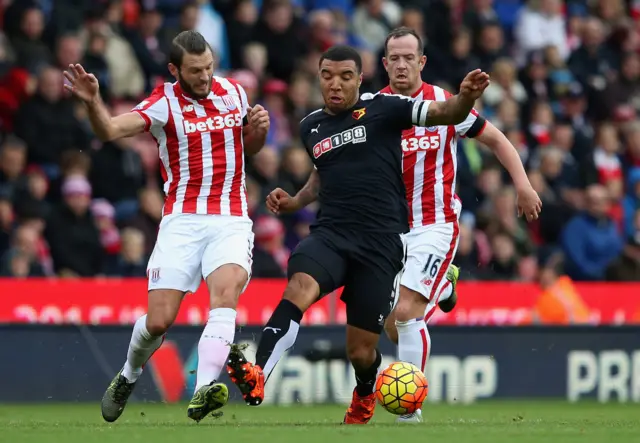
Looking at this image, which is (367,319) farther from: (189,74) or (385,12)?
(385,12)

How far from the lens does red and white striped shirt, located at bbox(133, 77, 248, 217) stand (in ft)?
29.9

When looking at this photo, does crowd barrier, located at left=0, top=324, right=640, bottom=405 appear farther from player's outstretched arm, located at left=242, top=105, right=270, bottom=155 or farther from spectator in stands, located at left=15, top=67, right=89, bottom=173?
player's outstretched arm, located at left=242, top=105, right=270, bottom=155

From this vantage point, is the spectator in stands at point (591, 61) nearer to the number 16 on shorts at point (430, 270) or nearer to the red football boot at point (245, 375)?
the number 16 on shorts at point (430, 270)

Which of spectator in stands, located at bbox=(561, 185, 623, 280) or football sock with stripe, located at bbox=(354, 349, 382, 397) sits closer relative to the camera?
football sock with stripe, located at bbox=(354, 349, 382, 397)

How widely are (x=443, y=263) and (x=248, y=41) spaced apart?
7.84 metres

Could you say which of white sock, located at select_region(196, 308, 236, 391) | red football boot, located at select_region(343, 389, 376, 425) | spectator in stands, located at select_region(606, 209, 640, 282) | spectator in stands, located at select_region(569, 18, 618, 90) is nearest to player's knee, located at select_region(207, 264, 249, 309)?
white sock, located at select_region(196, 308, 236, 391)

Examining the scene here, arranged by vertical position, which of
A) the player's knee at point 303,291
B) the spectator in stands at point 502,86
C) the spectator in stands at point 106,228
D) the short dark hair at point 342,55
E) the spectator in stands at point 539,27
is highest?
the spectator in stands at point 539,27

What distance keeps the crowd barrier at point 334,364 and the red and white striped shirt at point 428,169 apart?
3362 mm

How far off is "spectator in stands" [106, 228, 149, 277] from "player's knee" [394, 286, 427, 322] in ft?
16.5

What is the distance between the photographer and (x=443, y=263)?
10.1m

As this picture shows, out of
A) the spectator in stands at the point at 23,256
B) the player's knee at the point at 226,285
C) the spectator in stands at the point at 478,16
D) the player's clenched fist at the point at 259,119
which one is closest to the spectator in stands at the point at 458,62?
the spectator in stands at the point at 478,16

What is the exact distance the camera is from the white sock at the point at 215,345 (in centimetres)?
848

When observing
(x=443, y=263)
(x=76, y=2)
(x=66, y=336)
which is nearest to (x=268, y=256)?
(x=66, y=336)

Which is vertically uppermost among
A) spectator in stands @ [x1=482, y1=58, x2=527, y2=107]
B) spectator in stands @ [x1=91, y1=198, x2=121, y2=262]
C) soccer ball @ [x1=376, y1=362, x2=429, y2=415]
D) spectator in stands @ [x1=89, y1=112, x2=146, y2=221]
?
spectator in stands @ [x1=482, y1=58, x2=527, y2=107]
